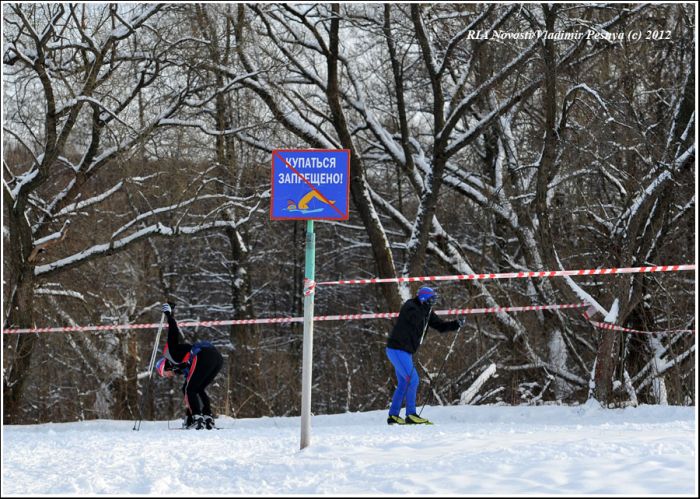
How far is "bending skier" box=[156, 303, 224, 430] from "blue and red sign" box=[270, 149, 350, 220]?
4.13m

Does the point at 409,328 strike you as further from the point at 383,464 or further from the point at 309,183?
the point at 383,464

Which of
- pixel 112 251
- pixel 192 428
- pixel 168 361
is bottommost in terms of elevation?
pixel 192 428

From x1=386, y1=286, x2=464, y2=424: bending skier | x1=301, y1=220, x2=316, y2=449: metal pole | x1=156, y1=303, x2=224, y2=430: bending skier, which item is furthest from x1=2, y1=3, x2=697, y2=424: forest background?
x1=301, y1=220, x2=316, y2=449: metal pole

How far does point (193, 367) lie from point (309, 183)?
4.45 meters

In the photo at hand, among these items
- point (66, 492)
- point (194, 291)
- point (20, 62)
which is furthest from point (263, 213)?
point (66, 492)

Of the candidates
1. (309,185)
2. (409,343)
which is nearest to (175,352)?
(409,343)

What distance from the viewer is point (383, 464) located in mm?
6988

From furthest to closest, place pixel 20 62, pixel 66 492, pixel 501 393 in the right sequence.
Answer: pixel 501 393
pixel 20 62
pixel 66 492

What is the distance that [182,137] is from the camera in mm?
19891

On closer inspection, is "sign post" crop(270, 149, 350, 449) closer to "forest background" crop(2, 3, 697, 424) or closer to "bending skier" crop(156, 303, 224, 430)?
"bending skier" crop(156, 303, 224, 430)

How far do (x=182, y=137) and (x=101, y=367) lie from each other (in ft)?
26.6

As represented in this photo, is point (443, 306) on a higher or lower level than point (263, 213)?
lower

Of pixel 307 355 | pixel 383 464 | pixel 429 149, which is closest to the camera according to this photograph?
pixel 383 464

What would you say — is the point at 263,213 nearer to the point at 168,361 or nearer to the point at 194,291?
the point at 168,361
